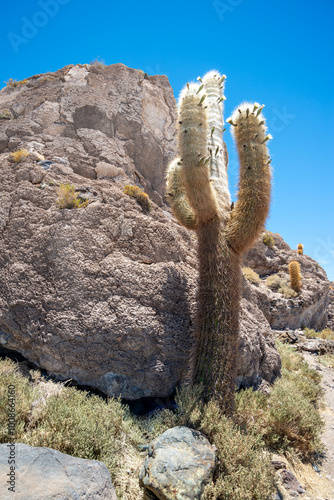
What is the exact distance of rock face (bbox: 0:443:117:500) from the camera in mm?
2363

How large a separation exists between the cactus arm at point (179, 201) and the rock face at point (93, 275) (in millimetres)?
622

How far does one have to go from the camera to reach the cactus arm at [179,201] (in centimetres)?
579

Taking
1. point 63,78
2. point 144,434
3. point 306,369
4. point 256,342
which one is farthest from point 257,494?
point 63,78

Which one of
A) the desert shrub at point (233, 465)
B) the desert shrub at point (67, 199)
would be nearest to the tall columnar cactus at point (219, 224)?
the desert shrub at point (233, 465)

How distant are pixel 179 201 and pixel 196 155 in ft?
4.84

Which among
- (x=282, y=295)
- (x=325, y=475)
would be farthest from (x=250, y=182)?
(x=282, y=295)

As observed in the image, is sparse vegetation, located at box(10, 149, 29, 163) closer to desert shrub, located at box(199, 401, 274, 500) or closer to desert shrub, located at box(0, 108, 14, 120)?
desert shrub, located at box(0, 108, 14, 120)

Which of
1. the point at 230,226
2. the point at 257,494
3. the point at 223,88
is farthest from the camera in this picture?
the point at 223,88

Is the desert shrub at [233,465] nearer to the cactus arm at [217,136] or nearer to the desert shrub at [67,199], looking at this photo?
the cactus arm at [217,136]

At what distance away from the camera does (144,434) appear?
161 inches

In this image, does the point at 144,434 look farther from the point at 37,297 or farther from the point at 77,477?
the point at 37,297

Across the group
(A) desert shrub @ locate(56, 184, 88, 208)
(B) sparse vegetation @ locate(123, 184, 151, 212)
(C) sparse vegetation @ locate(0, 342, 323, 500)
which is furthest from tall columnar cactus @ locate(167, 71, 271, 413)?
(A) desert shrub @ locate(56, 184, 88, 208)

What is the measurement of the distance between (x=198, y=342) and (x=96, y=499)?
2518mm

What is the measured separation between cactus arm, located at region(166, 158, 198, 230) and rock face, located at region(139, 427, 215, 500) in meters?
3.55
